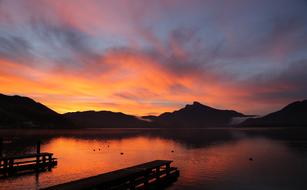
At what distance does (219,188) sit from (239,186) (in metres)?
2.95

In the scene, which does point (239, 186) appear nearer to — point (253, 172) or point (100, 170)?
point (253, 172)

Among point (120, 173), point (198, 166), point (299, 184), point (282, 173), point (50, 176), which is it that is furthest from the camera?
point (198, 166)

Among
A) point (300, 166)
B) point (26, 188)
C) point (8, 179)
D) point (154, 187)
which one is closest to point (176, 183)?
point (154, 187)

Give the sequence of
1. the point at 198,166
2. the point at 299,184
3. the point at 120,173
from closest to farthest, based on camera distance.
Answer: the point at 120,173 < the point at 299,184 < the point at 198,166

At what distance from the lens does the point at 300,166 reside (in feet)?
187

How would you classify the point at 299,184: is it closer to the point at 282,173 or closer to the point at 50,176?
the point at 282,173

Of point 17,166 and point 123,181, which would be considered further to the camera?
point 17,166

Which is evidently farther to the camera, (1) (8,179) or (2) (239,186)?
(1) (8,179)

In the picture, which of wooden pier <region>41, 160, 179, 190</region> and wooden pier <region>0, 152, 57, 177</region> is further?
wooden pier <region>0, 152, 57, 177</region>

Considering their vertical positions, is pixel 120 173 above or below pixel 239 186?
above

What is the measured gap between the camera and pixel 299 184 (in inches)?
1564

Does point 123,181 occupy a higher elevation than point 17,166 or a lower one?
lower

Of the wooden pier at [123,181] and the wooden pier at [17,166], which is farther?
the wooden pier at [17,166]

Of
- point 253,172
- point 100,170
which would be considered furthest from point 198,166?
point 100,170
